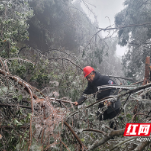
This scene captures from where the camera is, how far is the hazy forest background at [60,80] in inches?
49.9

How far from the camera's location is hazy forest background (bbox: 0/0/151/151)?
1267 millimetres

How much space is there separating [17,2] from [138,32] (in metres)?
5.67

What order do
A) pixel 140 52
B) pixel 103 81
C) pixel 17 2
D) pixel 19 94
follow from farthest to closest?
pixel 140 52 < pixel 17 2 < pixel 103 81 < pixel 19 94

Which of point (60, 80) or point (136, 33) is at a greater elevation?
point (136, 33)

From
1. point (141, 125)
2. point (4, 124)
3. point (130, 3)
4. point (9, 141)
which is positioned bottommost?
point (9, 141)

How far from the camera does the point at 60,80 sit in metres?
4.80

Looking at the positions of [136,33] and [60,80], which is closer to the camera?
[60,80]

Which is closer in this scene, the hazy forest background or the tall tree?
the hazy forest background

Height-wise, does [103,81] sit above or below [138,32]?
below

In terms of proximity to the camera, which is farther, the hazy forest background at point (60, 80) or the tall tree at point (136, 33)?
the tall tree at point (136, 33)

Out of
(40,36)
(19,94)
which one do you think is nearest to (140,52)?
(40,36)

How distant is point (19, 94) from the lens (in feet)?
5.03

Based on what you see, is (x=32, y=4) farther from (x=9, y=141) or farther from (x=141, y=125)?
(x=141, y=125)

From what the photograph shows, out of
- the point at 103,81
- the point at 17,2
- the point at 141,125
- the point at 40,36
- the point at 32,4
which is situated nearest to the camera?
the point at 141,125
